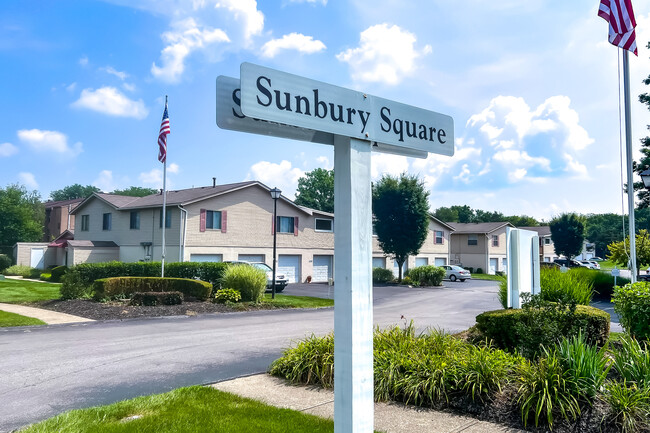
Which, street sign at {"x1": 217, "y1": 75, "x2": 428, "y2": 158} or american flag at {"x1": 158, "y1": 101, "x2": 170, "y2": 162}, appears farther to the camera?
american flag at {"x1": 158, "y1": 101, "x2": 170, "y2": 162}

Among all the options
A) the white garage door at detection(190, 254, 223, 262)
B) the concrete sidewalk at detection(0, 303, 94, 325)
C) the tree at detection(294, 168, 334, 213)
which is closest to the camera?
the concrete sidewalk at detection(0, 303, 94, 325)

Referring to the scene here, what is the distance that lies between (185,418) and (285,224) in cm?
2870

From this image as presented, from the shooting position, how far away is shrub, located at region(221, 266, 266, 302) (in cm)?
1978

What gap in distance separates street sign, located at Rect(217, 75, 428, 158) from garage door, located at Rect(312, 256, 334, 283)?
33137 millimetres

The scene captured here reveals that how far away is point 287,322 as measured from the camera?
48.9 ft

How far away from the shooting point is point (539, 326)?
7078 millimetres

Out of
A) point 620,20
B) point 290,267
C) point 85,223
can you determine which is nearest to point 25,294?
point 290,267

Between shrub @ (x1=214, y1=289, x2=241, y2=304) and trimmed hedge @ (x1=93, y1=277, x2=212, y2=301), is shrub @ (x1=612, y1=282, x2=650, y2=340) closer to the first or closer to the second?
shrub @ (x1=214, y1=289, x2=241, y2=304)

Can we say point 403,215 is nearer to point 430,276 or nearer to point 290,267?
point 430,276

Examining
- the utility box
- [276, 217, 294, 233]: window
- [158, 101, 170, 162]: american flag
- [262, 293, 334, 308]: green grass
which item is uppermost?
[158, 101, 170, 162]: american flag

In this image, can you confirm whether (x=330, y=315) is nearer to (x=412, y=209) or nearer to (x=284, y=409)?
(x=284, y=409)

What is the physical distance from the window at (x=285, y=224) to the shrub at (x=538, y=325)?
26022 millimetres

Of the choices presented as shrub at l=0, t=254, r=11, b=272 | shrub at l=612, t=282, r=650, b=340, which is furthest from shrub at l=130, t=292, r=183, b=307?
shrub at l=0, t=254, r=11, b=272

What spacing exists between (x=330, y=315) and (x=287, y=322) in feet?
8.18
